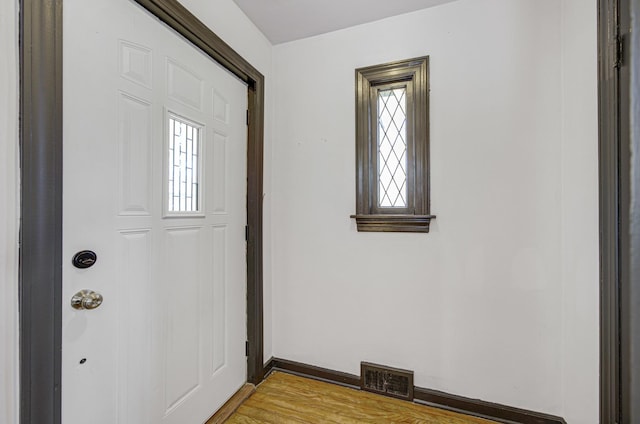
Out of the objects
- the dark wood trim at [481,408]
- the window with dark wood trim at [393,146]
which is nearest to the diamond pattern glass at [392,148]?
the window with dark wood trim at [393,146]

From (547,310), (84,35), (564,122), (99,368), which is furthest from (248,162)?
(547,310)

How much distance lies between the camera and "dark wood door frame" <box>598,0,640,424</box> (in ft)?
3.26

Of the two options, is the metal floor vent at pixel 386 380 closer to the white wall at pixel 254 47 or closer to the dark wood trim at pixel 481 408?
the dark wood trim at pixel 481 408

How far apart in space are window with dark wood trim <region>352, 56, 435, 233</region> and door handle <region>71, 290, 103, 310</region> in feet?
4.70

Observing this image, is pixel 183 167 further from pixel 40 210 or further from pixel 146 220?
pixel 40 210

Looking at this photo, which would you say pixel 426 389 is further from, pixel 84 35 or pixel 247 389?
pixel 84 35

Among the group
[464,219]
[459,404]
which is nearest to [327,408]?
[459,404]

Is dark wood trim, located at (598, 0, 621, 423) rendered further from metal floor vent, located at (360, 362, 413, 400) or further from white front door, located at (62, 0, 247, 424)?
white front door, located at (62, 0, 247, 424)

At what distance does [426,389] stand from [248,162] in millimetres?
1870

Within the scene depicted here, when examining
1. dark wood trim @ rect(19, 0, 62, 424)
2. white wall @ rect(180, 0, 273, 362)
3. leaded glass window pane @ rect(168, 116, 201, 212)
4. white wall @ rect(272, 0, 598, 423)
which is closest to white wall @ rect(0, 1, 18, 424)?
dark wood trim @ rect(19, 0, 62, 424)

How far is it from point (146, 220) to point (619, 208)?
6.13 feet

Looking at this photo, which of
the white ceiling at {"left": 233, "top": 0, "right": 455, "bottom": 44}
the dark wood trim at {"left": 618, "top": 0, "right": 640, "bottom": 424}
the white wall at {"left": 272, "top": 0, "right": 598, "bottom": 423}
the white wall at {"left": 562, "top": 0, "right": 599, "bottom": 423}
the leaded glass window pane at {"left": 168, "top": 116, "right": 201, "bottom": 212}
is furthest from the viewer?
the white ceiling at {"left": 233, "top": 0, "right": 455, "bottom": 44}

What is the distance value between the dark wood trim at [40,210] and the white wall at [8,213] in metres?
0.01

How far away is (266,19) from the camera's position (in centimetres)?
200
